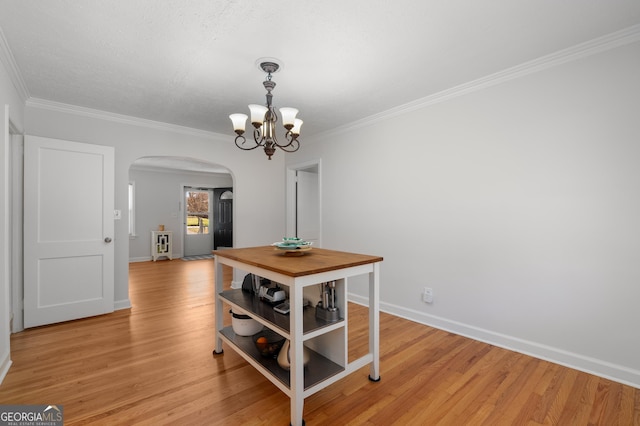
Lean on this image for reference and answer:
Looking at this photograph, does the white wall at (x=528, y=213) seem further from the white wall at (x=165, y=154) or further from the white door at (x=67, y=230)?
the white door at (x=67, y=230)

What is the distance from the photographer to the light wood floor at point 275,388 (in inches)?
66.5

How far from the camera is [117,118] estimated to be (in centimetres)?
354

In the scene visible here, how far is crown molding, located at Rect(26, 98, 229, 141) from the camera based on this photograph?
3.13 metres

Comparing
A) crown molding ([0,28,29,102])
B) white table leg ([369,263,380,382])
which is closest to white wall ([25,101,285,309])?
crown molding ([0,28,29,102])

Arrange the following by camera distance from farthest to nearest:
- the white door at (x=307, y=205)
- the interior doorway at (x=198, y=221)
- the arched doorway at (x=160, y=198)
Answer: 1. the interior doorway at (x=198, y=221)
2. the arched doorway at (x=160, y=198)
3. the white door at (x=307, y=205)

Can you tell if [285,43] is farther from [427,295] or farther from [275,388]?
[427,295]

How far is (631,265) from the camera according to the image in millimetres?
1983

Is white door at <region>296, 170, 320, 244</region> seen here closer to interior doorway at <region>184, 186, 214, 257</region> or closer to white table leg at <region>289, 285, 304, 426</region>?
white table leg at <region>289, 285, 304, 426</region>

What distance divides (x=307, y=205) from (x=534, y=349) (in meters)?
3.51

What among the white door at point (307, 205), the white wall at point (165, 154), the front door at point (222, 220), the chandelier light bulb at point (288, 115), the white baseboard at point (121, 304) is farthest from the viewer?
the front door at point (222, 220)

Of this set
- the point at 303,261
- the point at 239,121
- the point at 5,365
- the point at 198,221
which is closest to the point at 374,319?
the point at 303,261

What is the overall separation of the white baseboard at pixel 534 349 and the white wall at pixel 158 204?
6.48 meters

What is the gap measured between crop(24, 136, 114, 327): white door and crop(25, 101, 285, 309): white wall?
8.2 inches

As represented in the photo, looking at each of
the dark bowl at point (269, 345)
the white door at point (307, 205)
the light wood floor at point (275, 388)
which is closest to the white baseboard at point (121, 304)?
the light wood floor at point (275, 388)
